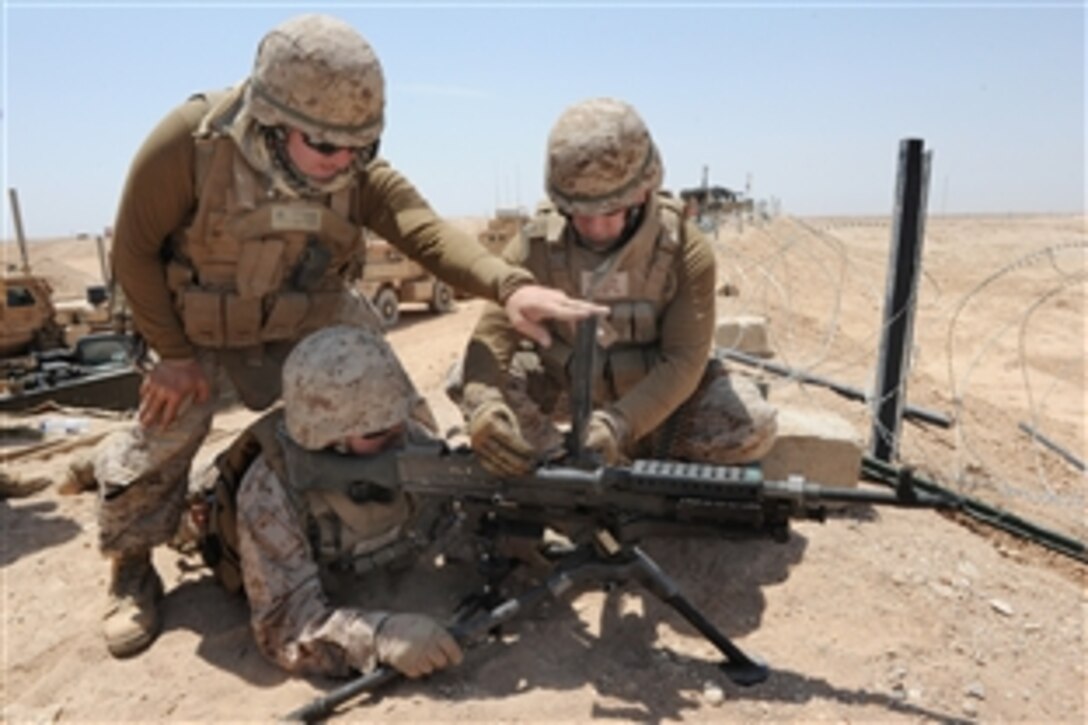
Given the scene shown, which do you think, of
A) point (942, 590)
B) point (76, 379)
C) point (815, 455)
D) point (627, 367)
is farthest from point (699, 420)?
point (76, 379)

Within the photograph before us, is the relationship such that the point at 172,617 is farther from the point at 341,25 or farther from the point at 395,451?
the point at 341,25

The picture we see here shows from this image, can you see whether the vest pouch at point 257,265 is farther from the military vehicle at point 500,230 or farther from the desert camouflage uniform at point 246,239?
the military vehicle at point 500,230

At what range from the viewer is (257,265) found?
3398 millimetres

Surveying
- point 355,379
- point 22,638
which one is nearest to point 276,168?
point 355,379

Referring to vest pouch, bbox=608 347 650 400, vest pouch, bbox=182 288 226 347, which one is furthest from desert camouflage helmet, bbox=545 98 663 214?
vest pouch, bbox=182 288 226 347

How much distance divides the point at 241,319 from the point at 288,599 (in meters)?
1.14

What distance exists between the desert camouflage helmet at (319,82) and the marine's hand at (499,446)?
43.5 inches

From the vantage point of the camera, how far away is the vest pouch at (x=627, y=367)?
370 centimetres

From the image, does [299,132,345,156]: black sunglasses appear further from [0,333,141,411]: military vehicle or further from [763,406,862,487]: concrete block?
[0,333,141,411]: military vehicle

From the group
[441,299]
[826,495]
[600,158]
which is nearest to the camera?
[826,495]

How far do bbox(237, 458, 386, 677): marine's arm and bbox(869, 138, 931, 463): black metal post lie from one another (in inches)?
117

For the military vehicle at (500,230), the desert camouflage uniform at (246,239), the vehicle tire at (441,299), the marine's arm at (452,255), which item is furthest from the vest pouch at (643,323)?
the military vehicle at (500,230)

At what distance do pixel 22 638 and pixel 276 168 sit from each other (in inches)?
87.7

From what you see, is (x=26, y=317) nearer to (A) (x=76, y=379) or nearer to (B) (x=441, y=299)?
(A) (x=76, y=379)
